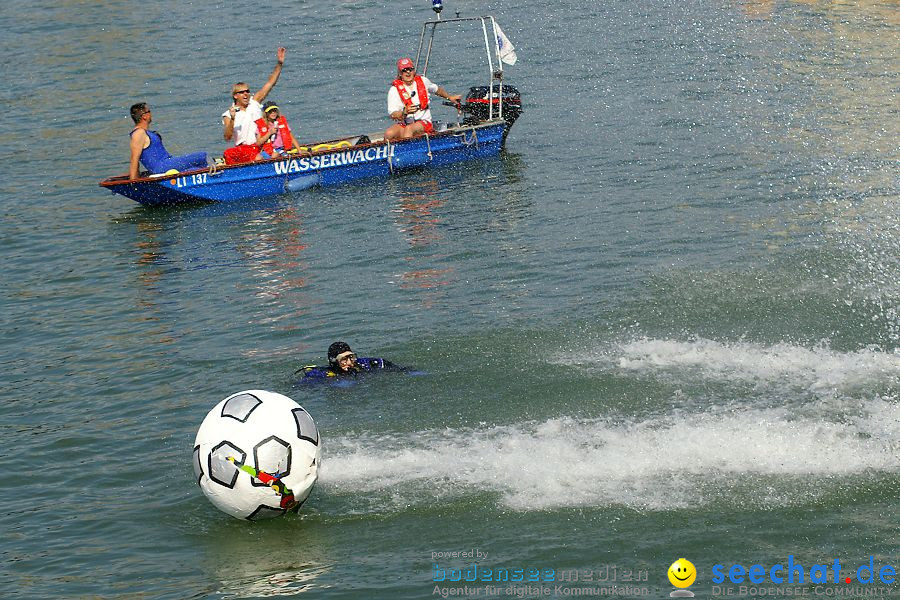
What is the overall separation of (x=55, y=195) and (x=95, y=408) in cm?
1130

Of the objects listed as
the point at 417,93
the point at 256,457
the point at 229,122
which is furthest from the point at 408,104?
the point at 256,457

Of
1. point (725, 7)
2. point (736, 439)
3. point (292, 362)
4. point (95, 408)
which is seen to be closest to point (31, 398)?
point (95, 408)

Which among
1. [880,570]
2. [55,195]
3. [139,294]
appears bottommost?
[880,570]

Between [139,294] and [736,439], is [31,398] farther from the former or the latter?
[736,439]

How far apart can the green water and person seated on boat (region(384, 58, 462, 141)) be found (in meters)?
1.22

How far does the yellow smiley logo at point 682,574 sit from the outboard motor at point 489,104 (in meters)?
16.3

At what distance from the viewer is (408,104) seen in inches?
944

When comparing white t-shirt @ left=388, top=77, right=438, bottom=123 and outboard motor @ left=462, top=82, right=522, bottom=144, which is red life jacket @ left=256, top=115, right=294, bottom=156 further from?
outboard motor @ left=462, top=82, right=522, bottom=144

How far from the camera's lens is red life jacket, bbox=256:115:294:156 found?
22.6 meters

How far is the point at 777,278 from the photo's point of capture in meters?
16.2

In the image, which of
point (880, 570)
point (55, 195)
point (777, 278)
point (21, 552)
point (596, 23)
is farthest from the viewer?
point (596, 23)

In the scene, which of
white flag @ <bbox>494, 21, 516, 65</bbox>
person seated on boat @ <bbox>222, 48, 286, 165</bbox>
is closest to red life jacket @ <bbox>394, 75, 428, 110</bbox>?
white flag @ <bbox>494, 21, 516, 65</bbox>

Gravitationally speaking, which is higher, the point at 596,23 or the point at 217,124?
the point at 596,23

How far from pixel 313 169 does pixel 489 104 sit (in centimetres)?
418
